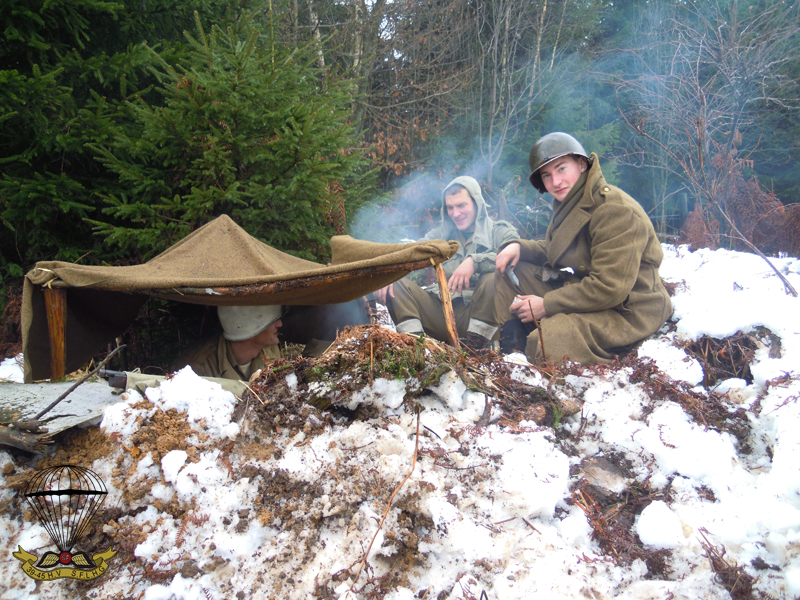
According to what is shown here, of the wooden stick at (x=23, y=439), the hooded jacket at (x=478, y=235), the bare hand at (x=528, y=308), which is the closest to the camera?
the wooden stick at (x=23, y=439)

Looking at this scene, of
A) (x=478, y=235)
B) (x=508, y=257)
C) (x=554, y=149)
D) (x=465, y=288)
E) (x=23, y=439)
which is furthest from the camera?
(x=478, y=235)

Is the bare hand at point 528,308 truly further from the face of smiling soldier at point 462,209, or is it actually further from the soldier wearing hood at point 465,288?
the face of smiling soldier at point 462,209

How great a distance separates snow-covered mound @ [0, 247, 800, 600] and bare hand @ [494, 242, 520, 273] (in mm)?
1501

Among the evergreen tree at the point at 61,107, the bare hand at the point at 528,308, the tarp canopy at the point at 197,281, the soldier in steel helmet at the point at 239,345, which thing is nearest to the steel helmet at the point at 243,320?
the soldier in steel helmet at the point at 239,345

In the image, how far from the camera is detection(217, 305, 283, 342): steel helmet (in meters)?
2.84

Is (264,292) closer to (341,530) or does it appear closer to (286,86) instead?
(341,530)

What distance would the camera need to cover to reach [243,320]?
2.85 meters

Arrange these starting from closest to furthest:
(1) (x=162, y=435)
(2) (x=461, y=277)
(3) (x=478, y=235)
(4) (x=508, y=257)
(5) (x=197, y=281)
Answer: (1) (x=162, y=435) < (5) (x=197, y=281) < (4) (x=508, y=257) < (2) (x=461, y=277) < (3) (x=478, y=235)

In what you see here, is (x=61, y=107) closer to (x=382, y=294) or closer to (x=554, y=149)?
(x=382, y=294)

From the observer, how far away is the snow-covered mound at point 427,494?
1459 millimetres

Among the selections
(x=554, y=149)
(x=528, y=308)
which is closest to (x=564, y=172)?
(x=554, y=149)

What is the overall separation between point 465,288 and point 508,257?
59cm

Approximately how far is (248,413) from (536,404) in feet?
4.39

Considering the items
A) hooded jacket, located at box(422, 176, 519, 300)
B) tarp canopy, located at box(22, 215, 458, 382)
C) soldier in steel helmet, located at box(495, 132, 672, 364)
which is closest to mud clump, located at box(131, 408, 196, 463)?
tarp canopy, located at box(22, 215, 458, 382)
